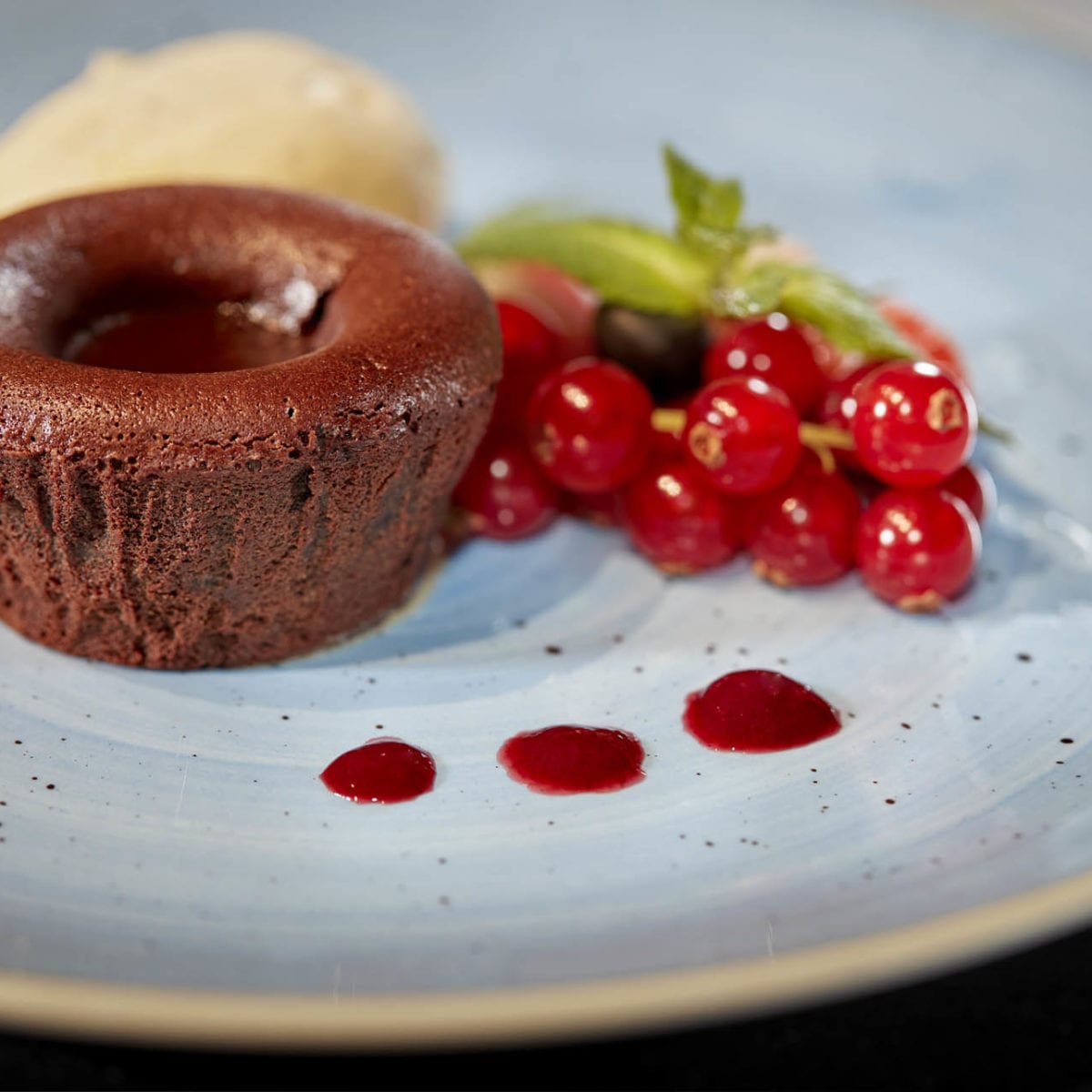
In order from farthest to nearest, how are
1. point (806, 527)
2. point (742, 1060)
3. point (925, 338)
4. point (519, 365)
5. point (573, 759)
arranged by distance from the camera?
point (925, 338) → point (519, 365) → point (806, 527) → point (573, 759) → point (742, 1060)

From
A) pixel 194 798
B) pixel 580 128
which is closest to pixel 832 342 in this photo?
pixel 194 798

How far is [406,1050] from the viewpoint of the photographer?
5.49ft

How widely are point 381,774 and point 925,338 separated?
68.8 inches

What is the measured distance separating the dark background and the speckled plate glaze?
10 cm

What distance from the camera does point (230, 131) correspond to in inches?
147

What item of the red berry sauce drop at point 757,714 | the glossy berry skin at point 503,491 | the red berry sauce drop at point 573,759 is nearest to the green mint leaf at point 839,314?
the glossy berry skin at point 503,491

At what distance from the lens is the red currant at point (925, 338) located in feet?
10.4

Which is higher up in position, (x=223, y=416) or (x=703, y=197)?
(x=703, y=197)

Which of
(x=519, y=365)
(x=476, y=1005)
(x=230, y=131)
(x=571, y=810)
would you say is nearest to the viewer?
(x=476, y=1005)

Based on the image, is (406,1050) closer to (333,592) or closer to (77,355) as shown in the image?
(333,592)

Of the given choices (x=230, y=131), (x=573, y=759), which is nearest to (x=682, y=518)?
(x=573, y=759)

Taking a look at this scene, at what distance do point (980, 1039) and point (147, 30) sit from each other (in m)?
4.36

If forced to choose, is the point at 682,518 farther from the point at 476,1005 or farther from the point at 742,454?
the point at 476,1005

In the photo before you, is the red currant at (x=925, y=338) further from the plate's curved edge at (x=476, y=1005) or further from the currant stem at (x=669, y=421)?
the plate's curved edge at (x=476, y=1005)
